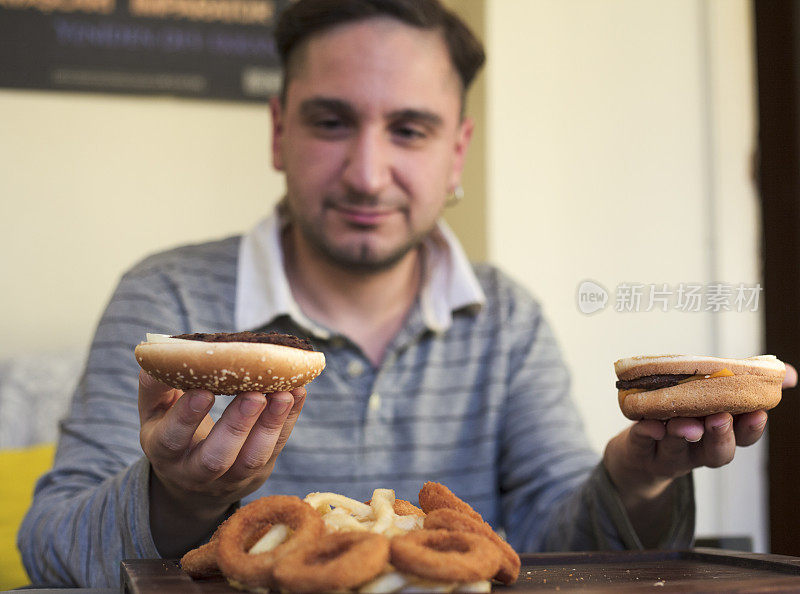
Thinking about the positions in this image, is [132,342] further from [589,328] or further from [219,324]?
[589,328]

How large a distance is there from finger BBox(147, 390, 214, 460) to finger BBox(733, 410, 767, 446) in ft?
1.92

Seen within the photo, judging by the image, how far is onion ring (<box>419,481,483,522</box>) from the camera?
771 millimetres

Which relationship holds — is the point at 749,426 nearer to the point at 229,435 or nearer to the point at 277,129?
the point at 229,435

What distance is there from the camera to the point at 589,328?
2.43 m

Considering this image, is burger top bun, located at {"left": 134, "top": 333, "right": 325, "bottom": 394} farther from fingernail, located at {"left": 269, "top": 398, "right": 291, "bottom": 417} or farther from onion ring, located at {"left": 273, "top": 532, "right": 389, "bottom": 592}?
onion ring, located at {"left": 273, "top": 532, "right": 389, "bottom": 592}

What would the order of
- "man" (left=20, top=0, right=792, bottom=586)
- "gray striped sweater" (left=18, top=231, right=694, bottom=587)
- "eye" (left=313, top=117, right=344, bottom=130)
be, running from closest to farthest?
"gray striped sweater" (left=18, top=231, right=694, bottom=587)
"man" (left=20, top=0, right=792, bottom=586)
"eye" (left=313, top=117, right=344, bottom=130)

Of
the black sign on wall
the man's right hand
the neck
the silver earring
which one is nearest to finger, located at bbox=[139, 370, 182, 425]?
the man's right hand

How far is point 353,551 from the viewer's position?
62 cm

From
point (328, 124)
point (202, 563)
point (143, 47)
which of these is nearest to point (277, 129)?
point (328, 124)

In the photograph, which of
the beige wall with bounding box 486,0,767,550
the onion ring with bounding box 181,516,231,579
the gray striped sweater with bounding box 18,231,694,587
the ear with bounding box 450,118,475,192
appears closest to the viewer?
the onion ring with bounding box 181,516,231,579

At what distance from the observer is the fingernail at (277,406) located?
0.79 metres

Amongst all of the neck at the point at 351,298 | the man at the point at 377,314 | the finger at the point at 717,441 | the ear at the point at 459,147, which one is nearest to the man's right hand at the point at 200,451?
the man at the point at 377,314

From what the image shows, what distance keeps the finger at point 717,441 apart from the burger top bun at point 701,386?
0.02 meters

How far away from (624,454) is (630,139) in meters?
1.63
